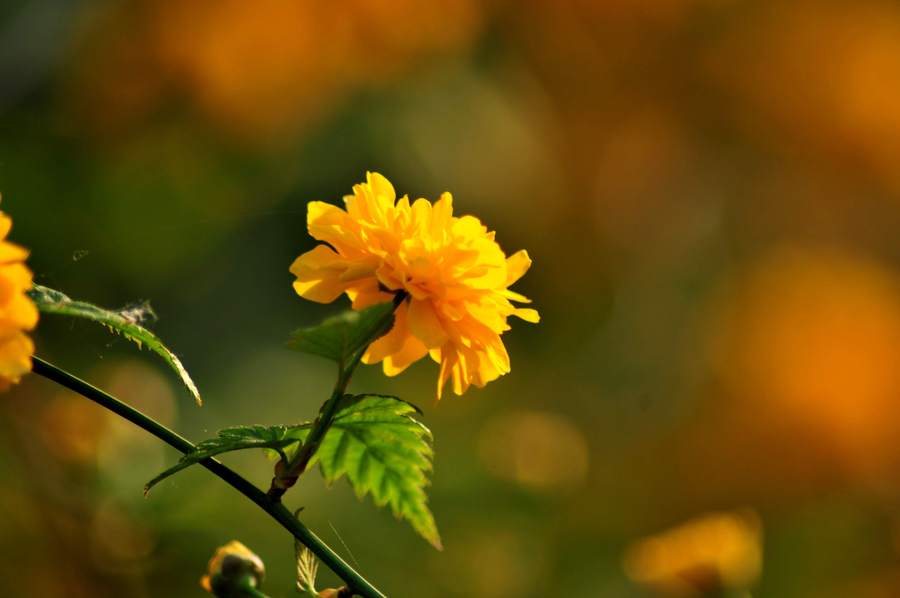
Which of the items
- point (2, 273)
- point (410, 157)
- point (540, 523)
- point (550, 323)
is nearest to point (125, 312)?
point (2, 273)

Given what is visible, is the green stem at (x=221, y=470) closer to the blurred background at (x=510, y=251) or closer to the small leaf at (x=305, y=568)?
the small leaf at (x=305, y=568)

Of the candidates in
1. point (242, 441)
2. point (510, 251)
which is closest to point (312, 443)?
point (242, 441)

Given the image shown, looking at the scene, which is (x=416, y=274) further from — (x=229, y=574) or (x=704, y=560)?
(x=704, y=560)

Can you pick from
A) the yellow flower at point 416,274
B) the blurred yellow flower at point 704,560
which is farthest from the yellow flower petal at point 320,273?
the blurred yellow flower at point 704,560

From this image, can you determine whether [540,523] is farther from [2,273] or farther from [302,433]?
[2,273]

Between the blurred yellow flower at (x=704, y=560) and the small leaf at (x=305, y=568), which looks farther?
the blurred yellow flower at (x=704, y=560)

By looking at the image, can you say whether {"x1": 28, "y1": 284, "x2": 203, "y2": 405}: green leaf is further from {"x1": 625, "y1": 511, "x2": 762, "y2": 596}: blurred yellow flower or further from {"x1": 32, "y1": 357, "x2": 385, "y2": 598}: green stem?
{"x1": 625, "y1": 511, "x2": 762, "y2": 596}: blurred yellow flower
